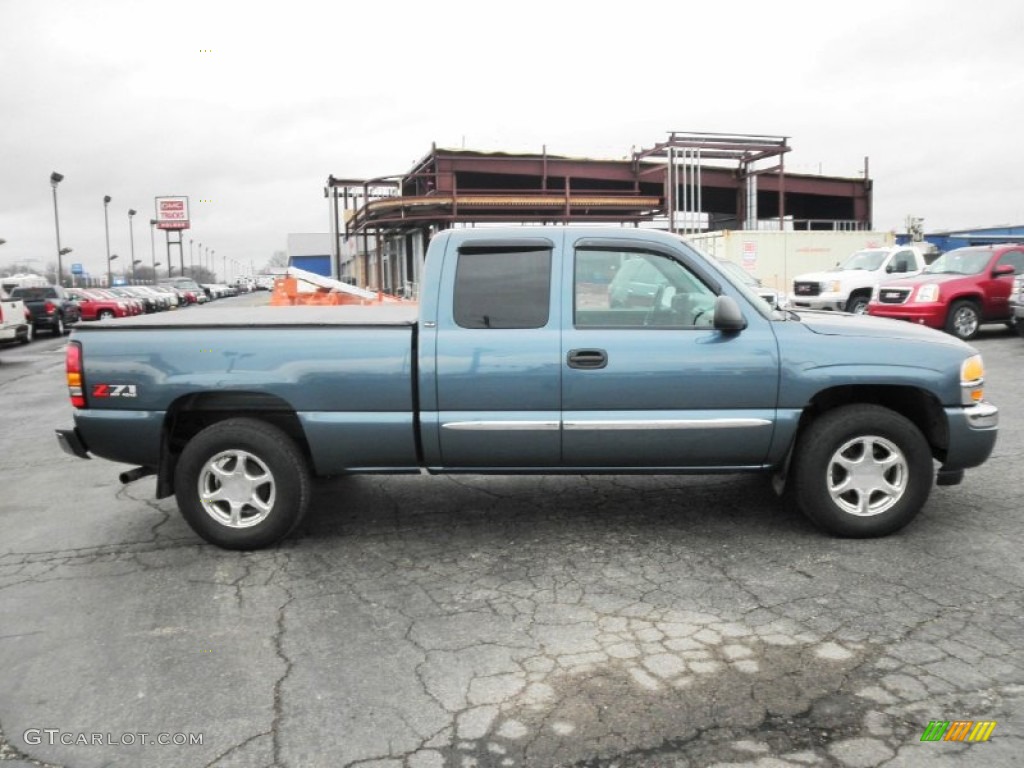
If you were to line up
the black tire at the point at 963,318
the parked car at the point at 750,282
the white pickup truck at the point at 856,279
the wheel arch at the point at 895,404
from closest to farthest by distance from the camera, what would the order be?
the wheel arch at the point at 895,404, the parked car at the point at 750,282, the black tire at the point at 963,318, the white pickup truck at the point at 856,279

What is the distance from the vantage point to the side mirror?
15.5ft

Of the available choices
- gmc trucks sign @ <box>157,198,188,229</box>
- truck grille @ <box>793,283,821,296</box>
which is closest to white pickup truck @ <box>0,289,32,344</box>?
truck grille @ <box>793,283,821,296</box>

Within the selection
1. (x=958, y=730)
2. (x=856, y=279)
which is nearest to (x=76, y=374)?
(x=958, y=730)

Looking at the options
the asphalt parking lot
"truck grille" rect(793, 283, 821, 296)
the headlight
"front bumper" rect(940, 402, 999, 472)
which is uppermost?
"truck grille" rect(793, 283, 821, 296)

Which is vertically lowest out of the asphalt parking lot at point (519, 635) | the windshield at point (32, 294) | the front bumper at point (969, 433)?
the asphalt parking lot at point (519, 635)

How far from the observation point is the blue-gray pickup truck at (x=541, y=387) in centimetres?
488

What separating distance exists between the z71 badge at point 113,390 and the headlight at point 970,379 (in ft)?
15.5

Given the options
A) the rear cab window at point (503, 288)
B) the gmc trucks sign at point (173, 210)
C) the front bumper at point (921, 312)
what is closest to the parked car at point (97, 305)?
the front bumper at point (921, 312)

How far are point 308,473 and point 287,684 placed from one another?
177cm

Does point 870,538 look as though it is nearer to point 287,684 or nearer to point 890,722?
point 890,722

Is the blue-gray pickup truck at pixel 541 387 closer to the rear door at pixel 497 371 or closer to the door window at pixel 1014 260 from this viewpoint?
the rear door at pixel 497 371

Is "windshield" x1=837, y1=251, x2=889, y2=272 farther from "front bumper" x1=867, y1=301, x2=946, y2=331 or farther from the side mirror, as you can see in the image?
the side mirror

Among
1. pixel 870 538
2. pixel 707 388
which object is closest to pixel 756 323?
pixel 707 388

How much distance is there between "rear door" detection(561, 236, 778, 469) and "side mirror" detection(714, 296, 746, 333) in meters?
0.12
